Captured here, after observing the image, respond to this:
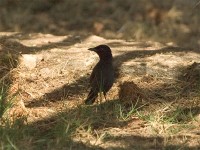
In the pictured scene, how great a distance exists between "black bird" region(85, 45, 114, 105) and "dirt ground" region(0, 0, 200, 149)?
156 mm

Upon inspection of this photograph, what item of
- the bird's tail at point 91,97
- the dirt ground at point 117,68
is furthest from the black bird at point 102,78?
the dirt ground at point 117,68

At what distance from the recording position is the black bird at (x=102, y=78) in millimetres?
6215

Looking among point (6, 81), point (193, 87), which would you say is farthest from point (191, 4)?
point (6, 81)

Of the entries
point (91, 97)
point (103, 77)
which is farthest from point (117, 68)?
point (91, 97)

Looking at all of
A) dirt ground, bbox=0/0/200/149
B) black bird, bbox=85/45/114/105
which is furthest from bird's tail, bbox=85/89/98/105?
dirt ground, bbox=0/0/200/149

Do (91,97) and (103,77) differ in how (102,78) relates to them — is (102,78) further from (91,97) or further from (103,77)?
(91,97)

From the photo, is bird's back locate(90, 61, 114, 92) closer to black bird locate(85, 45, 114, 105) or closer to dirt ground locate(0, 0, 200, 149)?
black bird locate(85, 45, 114, 105)

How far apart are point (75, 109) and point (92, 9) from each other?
577cm

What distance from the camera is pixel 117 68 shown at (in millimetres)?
7277

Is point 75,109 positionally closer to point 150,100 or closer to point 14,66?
point 150,100

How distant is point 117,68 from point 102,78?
103 cm

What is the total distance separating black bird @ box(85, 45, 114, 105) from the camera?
621cm

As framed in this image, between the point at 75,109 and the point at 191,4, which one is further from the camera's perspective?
the point at 191,4

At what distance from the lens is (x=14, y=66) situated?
6.91 meters
